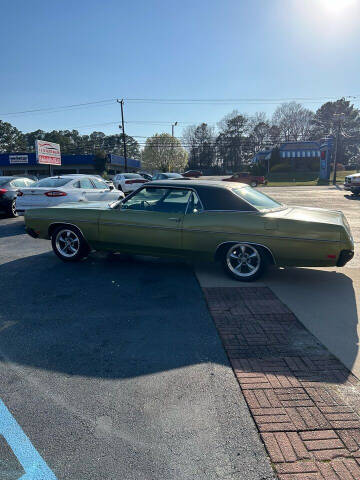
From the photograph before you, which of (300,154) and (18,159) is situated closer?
(18,159)

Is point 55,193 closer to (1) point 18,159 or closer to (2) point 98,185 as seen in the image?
(2) point 98,185

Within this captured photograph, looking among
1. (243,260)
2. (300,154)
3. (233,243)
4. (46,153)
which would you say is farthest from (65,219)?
(300,154)

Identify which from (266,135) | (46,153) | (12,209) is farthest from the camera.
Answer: (266,135)

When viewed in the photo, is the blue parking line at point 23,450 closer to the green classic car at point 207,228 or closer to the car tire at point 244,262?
the green classic car at point 207,228

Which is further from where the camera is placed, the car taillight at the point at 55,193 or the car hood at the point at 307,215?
the car taillight at the point at 55,193

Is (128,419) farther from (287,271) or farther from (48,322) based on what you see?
(287,271)

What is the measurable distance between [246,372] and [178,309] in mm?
1411

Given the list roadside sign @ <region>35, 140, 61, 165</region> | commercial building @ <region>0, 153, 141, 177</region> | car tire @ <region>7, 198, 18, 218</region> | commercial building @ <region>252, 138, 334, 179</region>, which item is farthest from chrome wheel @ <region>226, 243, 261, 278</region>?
commercial building @ <region>252, 138, 334, 179</region>

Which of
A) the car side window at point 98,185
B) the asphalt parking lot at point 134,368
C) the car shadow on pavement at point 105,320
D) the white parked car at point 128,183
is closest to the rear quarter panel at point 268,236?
the asphalt parking lot at point 134,368

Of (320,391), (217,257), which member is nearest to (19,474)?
(320,391)

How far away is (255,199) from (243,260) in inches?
42.1

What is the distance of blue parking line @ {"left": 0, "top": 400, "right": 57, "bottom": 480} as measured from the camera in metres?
1.88

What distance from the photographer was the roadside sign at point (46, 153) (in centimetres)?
2569

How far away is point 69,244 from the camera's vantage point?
612 centimetres
